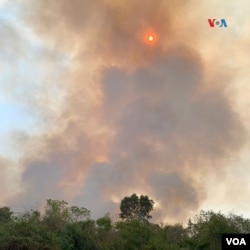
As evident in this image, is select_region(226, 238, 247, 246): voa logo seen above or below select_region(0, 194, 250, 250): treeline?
below

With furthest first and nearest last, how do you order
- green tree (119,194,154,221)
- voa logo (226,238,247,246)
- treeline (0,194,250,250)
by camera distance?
green tree (119,194,154,221) < treeline (0,194,250,250) < voa logo (226,238,247,246)

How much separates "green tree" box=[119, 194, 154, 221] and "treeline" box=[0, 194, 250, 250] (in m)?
40.3

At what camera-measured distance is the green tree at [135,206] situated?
110 metres

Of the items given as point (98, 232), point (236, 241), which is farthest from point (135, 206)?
point (236, 241)

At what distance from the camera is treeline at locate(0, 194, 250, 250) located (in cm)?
4872

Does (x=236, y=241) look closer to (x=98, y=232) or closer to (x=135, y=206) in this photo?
(x=98, y=232)

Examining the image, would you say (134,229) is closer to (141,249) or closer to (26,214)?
(141,249)

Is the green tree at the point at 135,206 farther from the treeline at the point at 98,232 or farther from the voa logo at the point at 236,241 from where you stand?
the voa logo at the point at 236,241

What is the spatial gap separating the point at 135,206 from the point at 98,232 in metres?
51.8

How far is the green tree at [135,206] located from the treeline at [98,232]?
40334 millimetres

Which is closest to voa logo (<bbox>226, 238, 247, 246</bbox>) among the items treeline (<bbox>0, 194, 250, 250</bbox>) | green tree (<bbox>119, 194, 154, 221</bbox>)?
treeline (<bbox>0, 194, 250, 250</bbox>)

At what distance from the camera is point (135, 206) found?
112 metres

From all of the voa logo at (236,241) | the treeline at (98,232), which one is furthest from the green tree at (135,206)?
the voa logo at (236,241)

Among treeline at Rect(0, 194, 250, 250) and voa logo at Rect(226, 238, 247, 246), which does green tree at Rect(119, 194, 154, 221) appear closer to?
treeline at Rect(0, 194, 250, 250)
